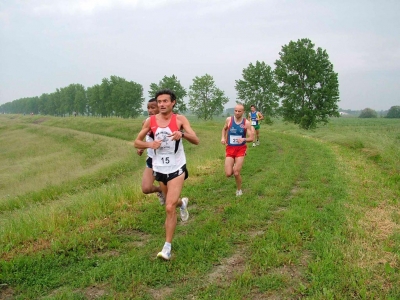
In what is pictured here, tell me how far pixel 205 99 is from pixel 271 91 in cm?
1335

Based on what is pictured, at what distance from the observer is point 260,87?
54.5m

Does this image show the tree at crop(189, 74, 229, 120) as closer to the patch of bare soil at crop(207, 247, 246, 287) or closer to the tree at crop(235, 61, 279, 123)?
the tree at crop(235, 61, 279, 123)

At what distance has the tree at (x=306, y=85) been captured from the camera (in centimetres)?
3841

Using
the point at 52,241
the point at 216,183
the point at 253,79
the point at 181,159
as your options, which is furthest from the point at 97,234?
the point at 253,79

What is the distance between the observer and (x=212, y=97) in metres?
59.8

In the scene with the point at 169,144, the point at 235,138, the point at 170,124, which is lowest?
the point at 235,138

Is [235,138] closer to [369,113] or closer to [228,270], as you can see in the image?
[228,270]

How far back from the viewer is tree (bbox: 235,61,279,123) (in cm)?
5344

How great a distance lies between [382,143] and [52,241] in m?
16.3

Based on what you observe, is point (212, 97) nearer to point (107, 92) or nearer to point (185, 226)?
point (107, 92)

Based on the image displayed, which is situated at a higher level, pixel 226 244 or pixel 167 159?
pixel 167 159

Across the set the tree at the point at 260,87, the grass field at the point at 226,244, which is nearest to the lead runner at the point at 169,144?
the grass field at the point at 226,244

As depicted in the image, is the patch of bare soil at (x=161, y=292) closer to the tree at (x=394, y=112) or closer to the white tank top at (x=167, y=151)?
the white tank top at (x=167, y=151)

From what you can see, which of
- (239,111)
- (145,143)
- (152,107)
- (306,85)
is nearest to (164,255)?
(145,143)
